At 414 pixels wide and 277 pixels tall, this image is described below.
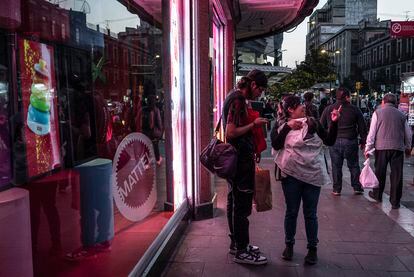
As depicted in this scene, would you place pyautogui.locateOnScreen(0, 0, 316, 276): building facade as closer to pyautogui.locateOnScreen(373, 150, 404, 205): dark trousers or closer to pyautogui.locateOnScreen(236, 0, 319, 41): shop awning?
pyautogui.locateOnScreen(373, 150, 404, 205): dark trousers

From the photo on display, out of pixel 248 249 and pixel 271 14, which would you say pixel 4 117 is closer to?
pixel 248 249

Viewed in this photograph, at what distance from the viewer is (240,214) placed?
4.14 m

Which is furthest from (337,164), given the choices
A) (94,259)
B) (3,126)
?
(3,126)

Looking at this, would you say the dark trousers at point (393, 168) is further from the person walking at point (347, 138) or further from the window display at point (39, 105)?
the window display at point (39, 105)

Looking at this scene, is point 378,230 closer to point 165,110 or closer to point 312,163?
point 312,163

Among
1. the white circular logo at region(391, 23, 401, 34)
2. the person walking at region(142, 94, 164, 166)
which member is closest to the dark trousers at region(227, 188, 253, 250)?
the person walking at region(142, 94, 164, 166)

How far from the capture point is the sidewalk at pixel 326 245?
412cm

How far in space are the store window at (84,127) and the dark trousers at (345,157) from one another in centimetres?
393

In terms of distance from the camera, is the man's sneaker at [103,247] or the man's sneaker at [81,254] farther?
the man's sneaker at [103,247]

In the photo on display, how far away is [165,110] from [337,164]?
3.81 metres

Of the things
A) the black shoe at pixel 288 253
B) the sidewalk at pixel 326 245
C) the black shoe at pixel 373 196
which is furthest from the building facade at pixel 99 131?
the black shoe at pixel 373 196

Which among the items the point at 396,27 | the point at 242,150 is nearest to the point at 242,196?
the point at 242,150

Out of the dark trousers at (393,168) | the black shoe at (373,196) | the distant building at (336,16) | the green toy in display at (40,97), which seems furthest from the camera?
the distant building at (336,16)

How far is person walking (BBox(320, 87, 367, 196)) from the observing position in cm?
742
